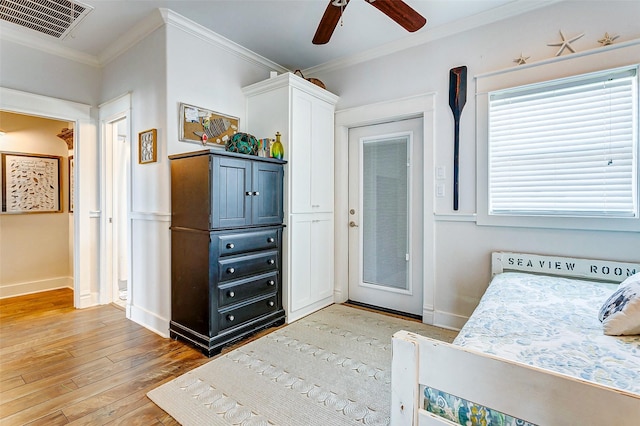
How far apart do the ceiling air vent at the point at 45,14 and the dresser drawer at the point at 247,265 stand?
2293mm

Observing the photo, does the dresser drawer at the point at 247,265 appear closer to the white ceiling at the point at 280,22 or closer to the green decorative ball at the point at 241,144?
the green decorative ball at the point at 241,144

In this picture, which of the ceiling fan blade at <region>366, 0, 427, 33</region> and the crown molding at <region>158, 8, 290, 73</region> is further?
the crown molding at <region>158, 8, 290, 73</region>

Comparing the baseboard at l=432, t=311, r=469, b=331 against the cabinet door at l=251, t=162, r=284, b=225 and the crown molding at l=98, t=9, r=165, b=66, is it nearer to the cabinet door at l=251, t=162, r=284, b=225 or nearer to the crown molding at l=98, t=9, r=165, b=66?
the cabinet door at l=251, t=162, r=284, b=225

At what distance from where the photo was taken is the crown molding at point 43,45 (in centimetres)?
278

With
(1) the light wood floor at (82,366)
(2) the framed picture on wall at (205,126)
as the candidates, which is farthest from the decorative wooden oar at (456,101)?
(1) the light wood floor at (82,366)

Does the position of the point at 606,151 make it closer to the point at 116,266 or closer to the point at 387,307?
the point at 387,307

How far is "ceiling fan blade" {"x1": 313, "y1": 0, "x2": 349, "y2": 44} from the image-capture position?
190 centimetres

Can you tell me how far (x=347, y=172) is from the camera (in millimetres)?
3500

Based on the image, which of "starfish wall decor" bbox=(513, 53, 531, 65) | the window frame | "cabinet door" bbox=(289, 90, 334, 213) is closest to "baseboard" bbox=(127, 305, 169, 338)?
"cabinet door" bbox=(289, 90, 334, 213)

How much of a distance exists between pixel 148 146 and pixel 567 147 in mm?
3359

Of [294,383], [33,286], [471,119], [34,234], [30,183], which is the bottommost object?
[294,383]

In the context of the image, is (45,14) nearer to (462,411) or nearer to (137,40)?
(137,40)

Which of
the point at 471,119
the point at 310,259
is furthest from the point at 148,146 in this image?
the point at 471,119

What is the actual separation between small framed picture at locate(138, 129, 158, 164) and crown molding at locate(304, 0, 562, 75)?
194cm
